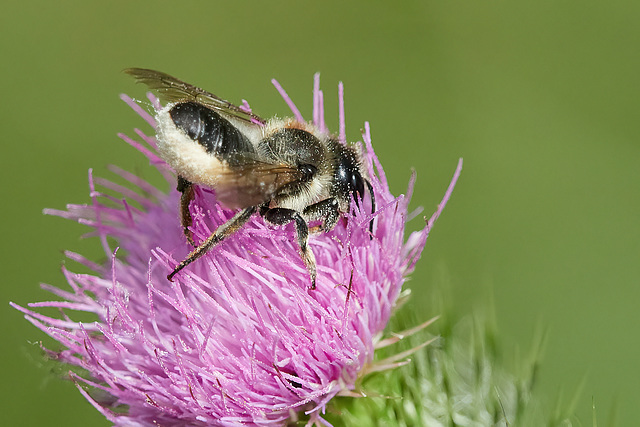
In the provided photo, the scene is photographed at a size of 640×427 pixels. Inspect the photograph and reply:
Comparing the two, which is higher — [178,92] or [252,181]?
[178,92]

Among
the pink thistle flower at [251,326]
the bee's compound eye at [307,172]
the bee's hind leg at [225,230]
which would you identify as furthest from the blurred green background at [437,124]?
the bee's hind leg at [225,230]

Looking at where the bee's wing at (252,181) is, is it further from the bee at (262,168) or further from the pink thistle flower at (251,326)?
the pink thistle flower at (251,326)

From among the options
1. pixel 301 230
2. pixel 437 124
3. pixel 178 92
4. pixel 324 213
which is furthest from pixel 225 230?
pixel 437 124

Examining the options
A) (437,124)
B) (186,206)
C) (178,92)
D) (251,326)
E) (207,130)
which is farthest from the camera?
(437,124)

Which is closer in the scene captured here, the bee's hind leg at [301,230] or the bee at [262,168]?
the bee at [262,168]

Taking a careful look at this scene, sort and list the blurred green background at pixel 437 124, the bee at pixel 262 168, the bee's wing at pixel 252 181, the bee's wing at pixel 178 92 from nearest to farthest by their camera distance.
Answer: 1. the bee's wing at pixel 252 181
2. the bee at pixel 262 168
3. the bee's wing at pixel 178 92
4. the blurred green background at pixel 437 124

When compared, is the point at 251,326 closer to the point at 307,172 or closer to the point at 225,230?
the point at 225,230
